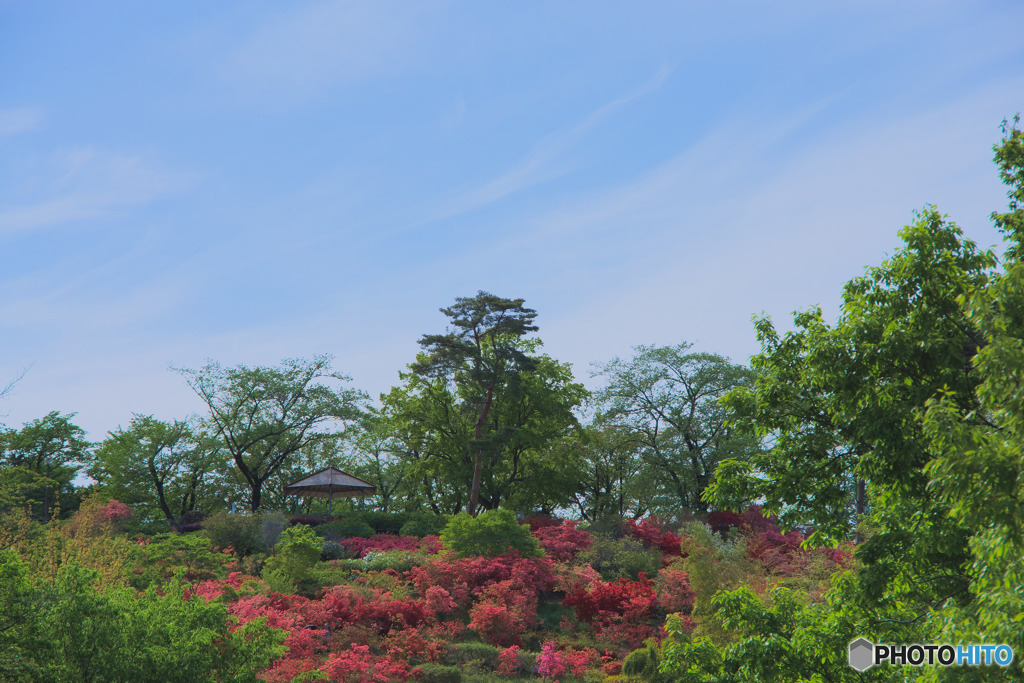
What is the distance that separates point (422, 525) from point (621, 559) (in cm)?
1070

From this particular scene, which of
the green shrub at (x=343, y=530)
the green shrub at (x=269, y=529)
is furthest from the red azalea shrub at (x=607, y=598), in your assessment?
the green shrub at (x=343, y=530)

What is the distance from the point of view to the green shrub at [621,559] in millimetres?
23750

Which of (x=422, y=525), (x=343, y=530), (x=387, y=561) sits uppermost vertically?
(x=422, y=525)

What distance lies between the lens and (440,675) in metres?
15.1

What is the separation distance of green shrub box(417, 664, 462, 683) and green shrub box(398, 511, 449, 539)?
15.2 meters

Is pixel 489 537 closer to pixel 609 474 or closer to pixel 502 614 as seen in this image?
pixel 502 614

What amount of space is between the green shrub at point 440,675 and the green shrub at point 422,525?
15170 millimetres

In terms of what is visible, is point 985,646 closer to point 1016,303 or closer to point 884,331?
point 1016,303

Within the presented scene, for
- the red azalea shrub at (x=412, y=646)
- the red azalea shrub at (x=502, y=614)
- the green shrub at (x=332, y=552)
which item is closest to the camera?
the red azalea shrub at (x=412, y=646)

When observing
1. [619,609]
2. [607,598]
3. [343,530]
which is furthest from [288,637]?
[343,530]

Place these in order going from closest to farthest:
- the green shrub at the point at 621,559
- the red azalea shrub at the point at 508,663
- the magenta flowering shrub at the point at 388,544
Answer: the red azalea shrub at the point at 508,663, the green shrub at the point at 621,559, the magenta flowering shrub at the point at 388,544

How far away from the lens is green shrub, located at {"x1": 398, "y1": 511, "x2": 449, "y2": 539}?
31.3 meters

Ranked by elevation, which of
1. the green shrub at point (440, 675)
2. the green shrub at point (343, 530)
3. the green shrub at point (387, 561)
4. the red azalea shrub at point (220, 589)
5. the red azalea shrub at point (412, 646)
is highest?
the green shrub at point (343, 530)

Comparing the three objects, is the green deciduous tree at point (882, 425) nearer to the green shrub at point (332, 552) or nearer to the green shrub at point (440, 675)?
the green shrub at point (440, 675)
